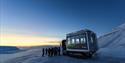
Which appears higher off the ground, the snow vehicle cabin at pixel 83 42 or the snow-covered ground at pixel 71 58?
the snow vehicle cabin at pixel 83 42

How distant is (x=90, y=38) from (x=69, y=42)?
5.89 metres

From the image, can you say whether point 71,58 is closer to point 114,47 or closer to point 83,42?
point 83,42

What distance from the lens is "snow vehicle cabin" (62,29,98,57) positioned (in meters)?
27.6

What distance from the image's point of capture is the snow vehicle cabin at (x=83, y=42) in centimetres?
2759

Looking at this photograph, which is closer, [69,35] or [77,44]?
[77,44]

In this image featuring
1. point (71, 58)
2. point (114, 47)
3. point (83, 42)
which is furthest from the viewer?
point (114, 47)

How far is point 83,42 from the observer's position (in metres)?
28.2

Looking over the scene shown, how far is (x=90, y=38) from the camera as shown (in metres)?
28.1

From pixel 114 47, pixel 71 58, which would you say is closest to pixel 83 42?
pixel 71 58

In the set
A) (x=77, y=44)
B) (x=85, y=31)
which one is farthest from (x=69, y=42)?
(x=85, y=31)

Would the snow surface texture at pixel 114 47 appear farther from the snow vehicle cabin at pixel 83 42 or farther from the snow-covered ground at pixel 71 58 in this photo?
the snow vehicle cabin at pixel 83 42

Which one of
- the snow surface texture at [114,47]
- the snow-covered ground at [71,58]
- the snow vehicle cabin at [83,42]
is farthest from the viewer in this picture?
the snow surface texture at [114,47]

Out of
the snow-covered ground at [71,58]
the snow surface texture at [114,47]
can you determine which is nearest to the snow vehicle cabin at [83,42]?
the snow-covered ground at [71,58]

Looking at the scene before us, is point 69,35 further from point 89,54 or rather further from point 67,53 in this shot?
point 89,54
